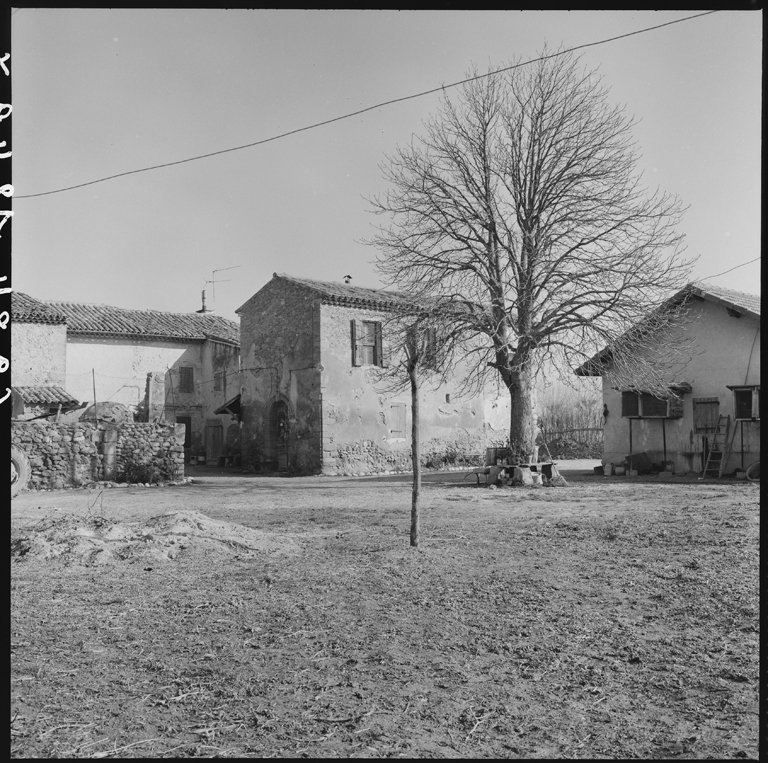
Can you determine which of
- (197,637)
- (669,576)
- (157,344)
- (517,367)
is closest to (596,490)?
(517,367)

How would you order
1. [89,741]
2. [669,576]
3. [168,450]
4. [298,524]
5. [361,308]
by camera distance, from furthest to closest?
1. [361,308]
2. [168,450]
3. [298,524]
4. [669,576]
5. [89,741]

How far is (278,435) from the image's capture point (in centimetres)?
2378

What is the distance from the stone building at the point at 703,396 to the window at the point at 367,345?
259 inches

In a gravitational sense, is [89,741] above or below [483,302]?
below

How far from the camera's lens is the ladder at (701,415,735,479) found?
58.2 feet

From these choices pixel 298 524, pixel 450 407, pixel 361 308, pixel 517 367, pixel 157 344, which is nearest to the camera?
pixel 298 524

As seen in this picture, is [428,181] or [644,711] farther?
[428,181]

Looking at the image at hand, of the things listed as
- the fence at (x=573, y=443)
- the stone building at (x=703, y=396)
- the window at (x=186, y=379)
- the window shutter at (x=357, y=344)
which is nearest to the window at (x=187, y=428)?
the window at (x=186, y=379)

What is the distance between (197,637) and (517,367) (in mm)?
12771

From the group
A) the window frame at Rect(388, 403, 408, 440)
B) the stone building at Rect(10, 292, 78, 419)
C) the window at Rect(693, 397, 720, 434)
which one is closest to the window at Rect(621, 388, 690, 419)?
the window at Rect(693, 397, 720, 434)

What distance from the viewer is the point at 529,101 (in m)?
16.8

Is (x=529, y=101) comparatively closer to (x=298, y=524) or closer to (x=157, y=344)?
(x=298, y=524)

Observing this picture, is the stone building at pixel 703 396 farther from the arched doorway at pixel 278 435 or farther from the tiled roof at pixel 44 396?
the tiled roof at pixel 44 396

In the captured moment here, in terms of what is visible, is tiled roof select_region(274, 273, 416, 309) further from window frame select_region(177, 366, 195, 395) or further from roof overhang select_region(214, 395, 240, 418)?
window frame select_region(177, 366, 195, 395)
